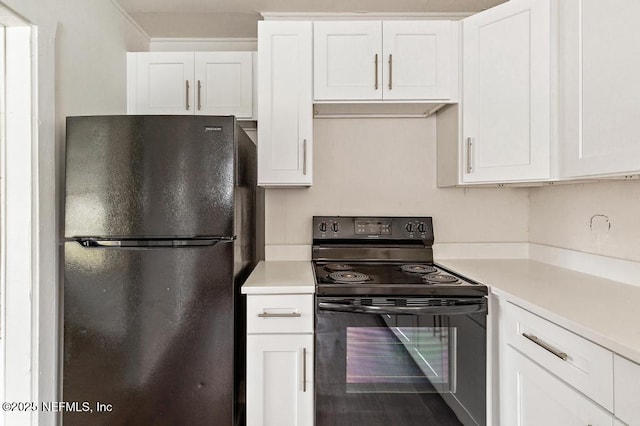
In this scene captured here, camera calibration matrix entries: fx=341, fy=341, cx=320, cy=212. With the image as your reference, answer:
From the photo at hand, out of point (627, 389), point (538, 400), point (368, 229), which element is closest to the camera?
point (627, 389)

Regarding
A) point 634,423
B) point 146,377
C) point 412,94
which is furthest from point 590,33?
point 146,377

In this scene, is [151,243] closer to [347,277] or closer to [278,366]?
[278,366]

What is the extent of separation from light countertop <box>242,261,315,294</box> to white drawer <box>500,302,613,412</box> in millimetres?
830

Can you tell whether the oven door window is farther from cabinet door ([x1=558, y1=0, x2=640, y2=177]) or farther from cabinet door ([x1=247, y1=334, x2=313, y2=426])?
cabinet door ([x1=558, y1=0, x2=640, y2=177])

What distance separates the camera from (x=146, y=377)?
1.43 meters

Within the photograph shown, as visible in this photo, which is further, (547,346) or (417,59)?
(417,59)

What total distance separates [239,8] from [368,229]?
1.55 meters

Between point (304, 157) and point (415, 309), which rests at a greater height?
point (304, 157)

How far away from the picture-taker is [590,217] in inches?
67.3

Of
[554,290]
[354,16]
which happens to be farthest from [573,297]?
[354,16]

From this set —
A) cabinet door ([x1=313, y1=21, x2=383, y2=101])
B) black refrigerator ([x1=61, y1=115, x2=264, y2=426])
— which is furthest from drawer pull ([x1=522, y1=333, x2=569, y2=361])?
cabinet door ([x1=313, y1=21, x2=383, y2=101])

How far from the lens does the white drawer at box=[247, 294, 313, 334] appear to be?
151 centimetres

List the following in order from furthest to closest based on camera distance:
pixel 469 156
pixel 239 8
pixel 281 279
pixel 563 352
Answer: pixel 239 8
pixel 469 156
pixel 281 279
pixel 563 352

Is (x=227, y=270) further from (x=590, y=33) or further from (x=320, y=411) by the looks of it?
(x=590, y=33)
